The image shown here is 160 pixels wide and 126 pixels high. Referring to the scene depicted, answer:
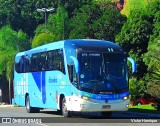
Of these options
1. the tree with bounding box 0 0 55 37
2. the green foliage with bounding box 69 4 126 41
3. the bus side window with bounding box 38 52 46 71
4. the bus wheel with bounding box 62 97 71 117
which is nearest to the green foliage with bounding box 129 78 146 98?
the bus side window with bounding box 38 52 46 71

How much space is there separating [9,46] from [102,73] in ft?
133

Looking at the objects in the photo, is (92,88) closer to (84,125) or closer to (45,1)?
(84,125)

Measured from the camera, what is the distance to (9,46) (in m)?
60.0

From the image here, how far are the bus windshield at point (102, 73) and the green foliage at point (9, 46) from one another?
3566 cm

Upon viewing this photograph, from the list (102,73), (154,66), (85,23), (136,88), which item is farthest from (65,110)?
(85,23)

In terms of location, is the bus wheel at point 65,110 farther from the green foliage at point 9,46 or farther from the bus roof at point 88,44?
the green foliage at point 9,46

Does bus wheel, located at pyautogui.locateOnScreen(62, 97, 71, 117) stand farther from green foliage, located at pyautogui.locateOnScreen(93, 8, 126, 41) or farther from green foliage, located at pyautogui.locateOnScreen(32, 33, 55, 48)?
green foliage, located at pyautogui.locateOnScreen(93, 8, 126, 41)

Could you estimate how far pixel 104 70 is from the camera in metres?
20.9

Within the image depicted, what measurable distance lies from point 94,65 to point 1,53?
38.6 m

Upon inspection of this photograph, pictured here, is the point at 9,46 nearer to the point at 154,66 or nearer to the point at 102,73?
the point at 154,66

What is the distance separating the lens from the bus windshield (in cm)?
2064

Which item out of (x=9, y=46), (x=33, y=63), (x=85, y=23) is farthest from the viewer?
(x=9, y=46)

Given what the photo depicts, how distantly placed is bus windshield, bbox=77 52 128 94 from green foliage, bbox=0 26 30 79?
3566cm

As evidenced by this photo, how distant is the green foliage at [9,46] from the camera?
184 feet
